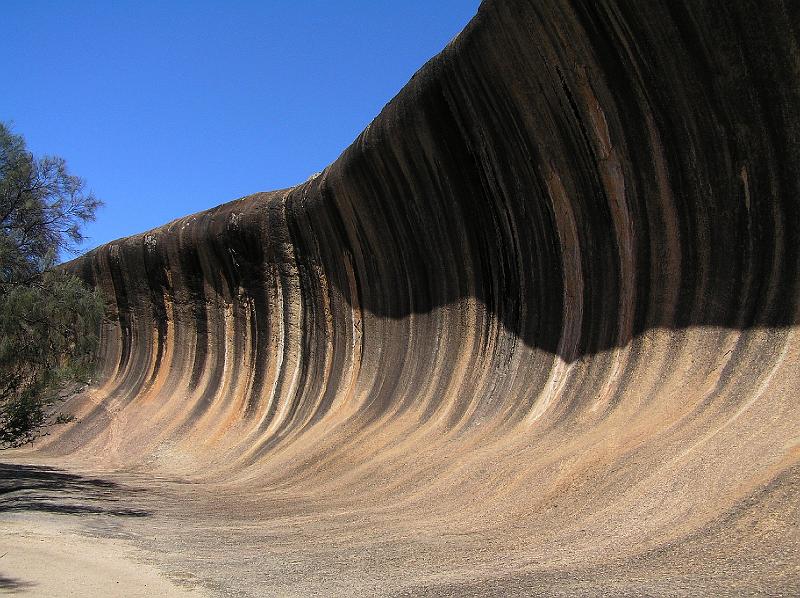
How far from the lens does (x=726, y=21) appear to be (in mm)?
8695

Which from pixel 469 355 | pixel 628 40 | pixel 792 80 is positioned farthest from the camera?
pixel 469 355

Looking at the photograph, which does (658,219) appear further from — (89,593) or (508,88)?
(89,593)

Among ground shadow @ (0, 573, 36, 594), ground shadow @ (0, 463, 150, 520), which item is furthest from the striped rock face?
ground shadow @ (0, 573, 36, 594)

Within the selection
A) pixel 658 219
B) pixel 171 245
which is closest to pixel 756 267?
pixel 658 219

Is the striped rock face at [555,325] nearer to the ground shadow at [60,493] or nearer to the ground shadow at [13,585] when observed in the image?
the ground shadow at [60,493]

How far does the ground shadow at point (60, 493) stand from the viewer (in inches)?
423

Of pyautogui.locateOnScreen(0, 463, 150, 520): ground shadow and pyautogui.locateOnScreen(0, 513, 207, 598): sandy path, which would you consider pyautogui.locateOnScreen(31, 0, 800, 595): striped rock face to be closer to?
pyautogui.locateOnScreen(0, 513, 207, 598): sandy path

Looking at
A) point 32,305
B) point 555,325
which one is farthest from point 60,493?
point 555,325

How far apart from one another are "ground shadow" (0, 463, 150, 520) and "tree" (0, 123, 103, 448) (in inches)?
37.9

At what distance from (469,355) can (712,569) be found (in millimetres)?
8220

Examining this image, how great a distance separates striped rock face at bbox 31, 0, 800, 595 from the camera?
6738mm

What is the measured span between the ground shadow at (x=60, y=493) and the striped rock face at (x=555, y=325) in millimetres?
1403

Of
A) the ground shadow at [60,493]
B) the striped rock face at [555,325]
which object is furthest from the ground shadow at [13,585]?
the ground shadow at [60,493]

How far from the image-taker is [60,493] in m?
12.5
